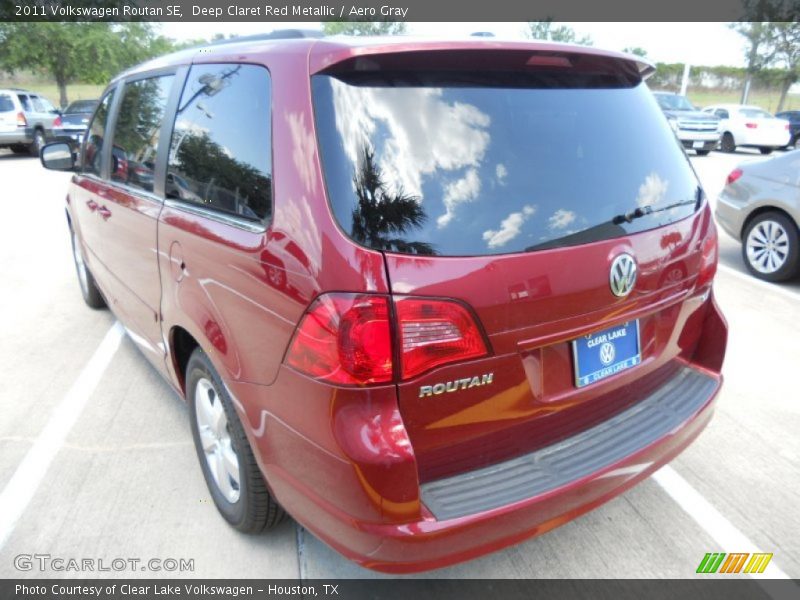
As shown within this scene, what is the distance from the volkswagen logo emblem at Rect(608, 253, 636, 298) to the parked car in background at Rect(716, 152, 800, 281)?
4591mm

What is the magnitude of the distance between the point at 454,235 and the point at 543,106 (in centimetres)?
63

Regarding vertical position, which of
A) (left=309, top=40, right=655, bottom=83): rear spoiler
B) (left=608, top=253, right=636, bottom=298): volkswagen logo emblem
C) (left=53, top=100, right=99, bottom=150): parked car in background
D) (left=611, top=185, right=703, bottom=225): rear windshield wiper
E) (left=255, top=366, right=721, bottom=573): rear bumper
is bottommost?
(left=53, top=100, right=99, bottom=150): parked car in background

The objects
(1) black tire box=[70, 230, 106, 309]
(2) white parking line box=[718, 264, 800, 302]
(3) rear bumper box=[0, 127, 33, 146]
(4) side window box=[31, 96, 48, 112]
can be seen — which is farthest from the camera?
(4) side window box=[31, 96, 48, 112]

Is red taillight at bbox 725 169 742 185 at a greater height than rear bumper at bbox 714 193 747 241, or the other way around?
red taillight at bbox 725 169 742 185

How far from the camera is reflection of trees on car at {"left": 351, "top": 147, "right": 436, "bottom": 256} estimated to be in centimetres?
167

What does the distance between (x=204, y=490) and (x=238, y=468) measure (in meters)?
0.66

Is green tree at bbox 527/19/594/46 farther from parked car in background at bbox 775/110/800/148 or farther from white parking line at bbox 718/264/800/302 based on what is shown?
white parking line at bbox 718/264/800/302

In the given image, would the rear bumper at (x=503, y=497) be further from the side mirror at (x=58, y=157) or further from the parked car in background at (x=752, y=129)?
the parked car in background at (x=752, y=129)

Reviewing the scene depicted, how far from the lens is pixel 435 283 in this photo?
167cm

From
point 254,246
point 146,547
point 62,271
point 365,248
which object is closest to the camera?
point 365,248

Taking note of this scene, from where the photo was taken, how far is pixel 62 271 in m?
6.51

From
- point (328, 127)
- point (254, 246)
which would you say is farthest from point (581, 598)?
point (328, 127)

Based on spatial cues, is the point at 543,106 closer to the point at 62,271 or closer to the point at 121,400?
the point at 121,400

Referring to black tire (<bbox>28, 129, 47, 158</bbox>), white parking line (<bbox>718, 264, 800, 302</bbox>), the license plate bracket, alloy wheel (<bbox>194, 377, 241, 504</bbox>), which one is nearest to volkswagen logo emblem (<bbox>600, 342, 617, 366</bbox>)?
the license plate bracket
